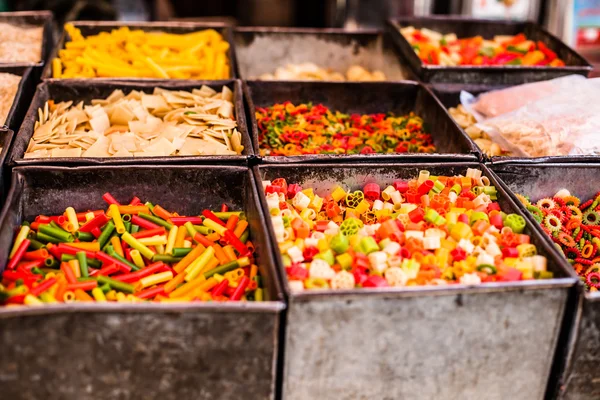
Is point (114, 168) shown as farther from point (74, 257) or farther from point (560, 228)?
point (560, 228)

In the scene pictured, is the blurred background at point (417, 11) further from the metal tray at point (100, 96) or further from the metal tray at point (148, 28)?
the metal tray at point (100, 96)

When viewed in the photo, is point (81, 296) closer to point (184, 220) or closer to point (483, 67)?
point (184, 220)

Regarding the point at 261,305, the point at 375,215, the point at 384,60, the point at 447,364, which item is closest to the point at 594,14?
the point at 384,60

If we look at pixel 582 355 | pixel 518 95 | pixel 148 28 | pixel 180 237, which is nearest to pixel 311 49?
pixel 148 28

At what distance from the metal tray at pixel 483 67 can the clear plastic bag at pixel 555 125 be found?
0.87 ft

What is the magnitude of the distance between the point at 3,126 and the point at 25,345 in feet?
3.45

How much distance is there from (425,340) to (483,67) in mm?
1750

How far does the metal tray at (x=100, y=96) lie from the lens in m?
2.07

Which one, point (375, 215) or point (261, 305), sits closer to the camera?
point (261, 305)

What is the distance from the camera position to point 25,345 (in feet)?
4.78

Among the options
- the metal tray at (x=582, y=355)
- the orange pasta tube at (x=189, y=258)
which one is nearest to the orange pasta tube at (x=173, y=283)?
the orange pasta tube at (x=189, y=258)

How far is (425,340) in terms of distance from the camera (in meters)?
Answer: 1.59

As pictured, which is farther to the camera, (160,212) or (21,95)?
(21,95)

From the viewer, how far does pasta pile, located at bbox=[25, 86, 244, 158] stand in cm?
226
